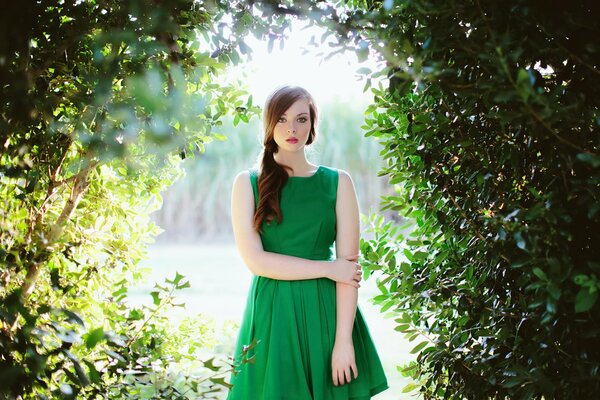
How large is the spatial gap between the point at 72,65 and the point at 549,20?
1.33 m

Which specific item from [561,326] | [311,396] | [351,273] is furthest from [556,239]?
[311,396]

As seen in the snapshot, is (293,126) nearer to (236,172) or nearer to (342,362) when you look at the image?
(342,362)

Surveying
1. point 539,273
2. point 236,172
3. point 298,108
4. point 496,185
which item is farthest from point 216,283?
point 539,273

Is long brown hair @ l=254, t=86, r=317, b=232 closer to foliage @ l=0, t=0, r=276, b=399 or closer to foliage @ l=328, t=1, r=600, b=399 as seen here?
foliage @ l=0, t=0, r=276, b=399

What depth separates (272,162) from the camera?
228 cm

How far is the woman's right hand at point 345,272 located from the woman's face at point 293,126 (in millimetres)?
433

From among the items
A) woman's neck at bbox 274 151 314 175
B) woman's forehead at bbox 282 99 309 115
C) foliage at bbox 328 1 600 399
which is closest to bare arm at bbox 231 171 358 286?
foliage at bbox 328 1 600 399

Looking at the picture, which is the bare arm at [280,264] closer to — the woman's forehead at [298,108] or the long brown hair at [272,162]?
the long brown hair at [272,162]

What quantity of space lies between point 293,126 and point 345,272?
527mm

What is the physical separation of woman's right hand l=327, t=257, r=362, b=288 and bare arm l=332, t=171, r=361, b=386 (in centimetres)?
2

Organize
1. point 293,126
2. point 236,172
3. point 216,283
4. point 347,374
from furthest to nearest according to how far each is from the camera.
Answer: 1. point 216,283
2. point 236,172
3. point 293,126
4. point 347,374

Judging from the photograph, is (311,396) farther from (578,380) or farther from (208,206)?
(208,206)

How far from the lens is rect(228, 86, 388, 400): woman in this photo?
2070 millimetres

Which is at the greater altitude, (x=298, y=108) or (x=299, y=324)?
(x=298, y=108)
